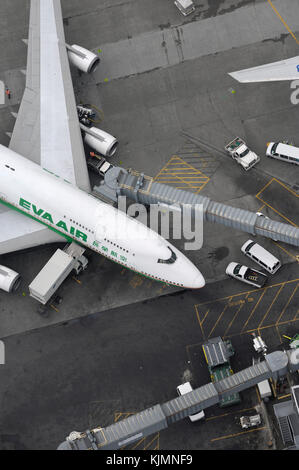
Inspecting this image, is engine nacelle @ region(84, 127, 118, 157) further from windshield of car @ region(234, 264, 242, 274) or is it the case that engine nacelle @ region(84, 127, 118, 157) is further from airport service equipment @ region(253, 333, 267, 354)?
airport service equipment @ region(253, 333, 267, 354)

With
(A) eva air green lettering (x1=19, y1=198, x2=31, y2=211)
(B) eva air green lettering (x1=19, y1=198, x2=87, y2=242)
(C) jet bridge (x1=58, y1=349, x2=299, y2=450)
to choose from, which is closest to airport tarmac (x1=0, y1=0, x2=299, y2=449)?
(B) eva air green lettering (x1=19, y1=198, x2=87, y2=242)

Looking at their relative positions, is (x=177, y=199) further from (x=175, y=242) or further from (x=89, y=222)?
(x=89, y=222)

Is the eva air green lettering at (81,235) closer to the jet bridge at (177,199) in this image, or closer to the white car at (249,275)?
the jet bridge at (177,199)

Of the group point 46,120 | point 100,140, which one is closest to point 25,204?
point 46,120

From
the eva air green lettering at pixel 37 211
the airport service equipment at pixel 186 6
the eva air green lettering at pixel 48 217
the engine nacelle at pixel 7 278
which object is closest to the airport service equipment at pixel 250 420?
the eva air green lettering at pixel 48 217

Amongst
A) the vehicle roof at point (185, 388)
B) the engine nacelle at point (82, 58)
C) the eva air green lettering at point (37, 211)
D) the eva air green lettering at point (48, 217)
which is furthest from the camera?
the engine nacelle at point (82, 58)

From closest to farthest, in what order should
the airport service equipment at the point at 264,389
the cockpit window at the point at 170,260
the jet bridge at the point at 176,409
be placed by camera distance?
the jet bridge at the point at 176,409, the cockpit window at the point at 170,260, the airport service equipment at the point at 264,389
